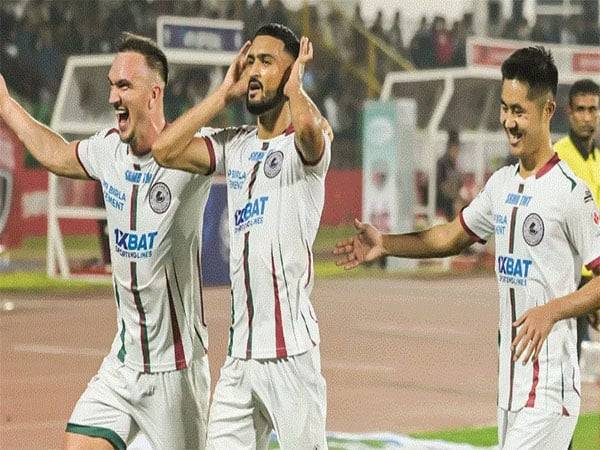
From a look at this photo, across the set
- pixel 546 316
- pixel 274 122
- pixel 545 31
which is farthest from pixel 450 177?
pixel 546 316

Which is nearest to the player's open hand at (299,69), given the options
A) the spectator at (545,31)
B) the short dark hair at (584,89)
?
the short dark hair at (584,89)

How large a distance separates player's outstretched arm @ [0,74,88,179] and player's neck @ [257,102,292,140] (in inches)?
39.1

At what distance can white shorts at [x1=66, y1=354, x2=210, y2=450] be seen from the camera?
245 inches

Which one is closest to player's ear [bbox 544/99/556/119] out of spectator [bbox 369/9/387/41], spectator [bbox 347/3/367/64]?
spectator [bbox 369/9/387/41]

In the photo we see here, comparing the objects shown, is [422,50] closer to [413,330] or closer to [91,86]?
[91,86]

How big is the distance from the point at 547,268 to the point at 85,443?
204 centimetres

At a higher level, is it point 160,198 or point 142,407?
point 160,198

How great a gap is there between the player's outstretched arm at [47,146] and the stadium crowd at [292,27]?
22378 millimetres

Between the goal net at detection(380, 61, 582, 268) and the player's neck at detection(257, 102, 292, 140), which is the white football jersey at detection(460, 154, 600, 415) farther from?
the goal net at detection(380, 61, 582, 268)

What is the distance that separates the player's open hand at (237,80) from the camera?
5.96m

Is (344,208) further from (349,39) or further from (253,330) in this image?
(253,330)

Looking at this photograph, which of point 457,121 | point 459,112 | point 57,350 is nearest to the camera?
point 57,350

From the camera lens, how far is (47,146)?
22.2 ft

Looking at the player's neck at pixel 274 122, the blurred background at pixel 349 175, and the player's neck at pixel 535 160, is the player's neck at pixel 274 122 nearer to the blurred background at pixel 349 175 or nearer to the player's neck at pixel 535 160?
the player's neck at pixel 535 160
